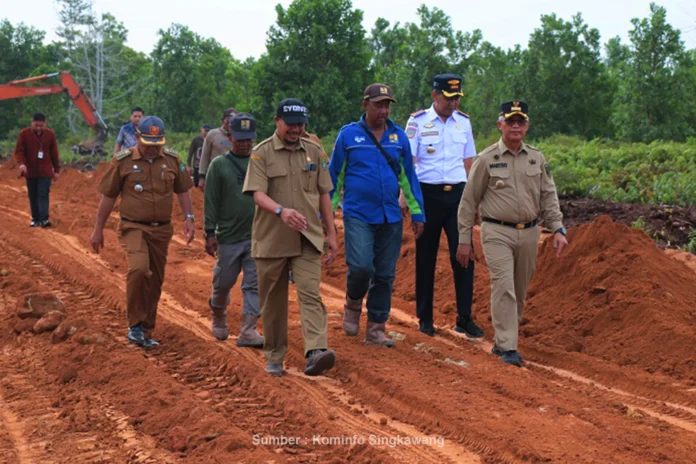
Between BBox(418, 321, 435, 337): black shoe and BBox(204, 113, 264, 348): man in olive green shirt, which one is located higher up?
BBox(204, 113, 264, 348): man in olive green shirt

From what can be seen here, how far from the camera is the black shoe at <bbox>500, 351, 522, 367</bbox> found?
290 inches

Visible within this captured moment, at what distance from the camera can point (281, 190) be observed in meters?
6.71

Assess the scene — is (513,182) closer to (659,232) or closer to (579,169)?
(659,232)

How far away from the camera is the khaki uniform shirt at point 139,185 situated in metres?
7.80

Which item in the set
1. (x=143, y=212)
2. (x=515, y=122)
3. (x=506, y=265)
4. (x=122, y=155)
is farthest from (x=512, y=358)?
(x=122, y=155)

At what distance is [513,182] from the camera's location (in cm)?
741

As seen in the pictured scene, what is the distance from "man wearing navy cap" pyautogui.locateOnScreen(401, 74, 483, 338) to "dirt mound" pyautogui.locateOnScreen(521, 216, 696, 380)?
103 centimetres

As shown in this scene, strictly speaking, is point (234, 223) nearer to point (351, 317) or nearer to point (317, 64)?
point (351, 317)

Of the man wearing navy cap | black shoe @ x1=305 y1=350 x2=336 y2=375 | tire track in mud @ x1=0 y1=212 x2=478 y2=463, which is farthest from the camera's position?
the man wearing navy cap

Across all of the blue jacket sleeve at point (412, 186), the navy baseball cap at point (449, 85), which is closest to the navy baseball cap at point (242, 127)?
the blue jacket sleeve at point (412, 186)

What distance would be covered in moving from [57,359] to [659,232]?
780 centimetres

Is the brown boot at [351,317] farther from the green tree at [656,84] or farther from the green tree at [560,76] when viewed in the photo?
the green tree at [560,76]

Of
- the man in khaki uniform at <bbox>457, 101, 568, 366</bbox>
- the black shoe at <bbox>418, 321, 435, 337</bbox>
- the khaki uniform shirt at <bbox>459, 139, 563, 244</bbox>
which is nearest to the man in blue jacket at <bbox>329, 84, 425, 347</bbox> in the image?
the khaki uniform shirt at <bbox>459, 139, 563, 244</bbox>

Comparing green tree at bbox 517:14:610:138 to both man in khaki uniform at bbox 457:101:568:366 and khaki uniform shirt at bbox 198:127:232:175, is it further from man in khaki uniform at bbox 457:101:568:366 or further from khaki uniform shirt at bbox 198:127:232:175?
man in khaki uniform at bbox 457:101:568:366
